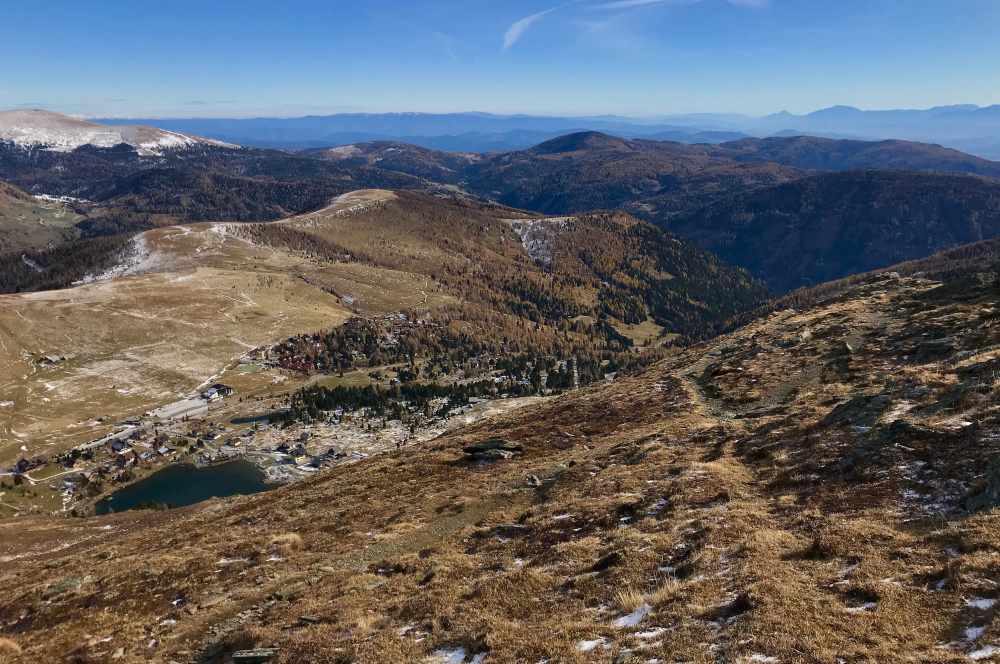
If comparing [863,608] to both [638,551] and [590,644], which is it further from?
[638,551]

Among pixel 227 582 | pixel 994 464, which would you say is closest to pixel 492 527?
pixel 227 582

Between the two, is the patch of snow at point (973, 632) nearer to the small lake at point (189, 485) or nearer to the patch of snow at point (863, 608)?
the patch of snow at point (863, 608)

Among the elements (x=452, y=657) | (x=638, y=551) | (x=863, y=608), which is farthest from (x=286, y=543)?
(x=863, y=608)

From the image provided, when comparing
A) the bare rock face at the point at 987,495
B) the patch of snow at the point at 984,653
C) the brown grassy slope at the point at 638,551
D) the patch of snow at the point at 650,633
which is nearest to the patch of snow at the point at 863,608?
the brown grassy slope at the point at 638,551

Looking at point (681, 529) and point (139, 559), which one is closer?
point (681, 529)

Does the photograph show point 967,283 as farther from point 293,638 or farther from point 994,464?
point 293,638

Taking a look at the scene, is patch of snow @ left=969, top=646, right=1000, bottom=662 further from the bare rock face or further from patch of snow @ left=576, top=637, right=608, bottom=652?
the bare rock face

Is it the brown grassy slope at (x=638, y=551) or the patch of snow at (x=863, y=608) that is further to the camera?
the brown grassy slope at (x=638, y=551)
